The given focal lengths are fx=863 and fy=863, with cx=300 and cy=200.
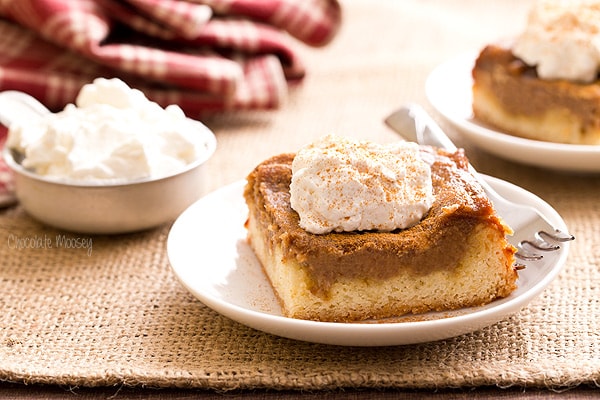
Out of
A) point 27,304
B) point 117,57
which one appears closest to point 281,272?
point 27,304

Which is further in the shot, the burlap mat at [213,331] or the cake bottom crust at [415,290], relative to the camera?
the cake bottom crust at [415,290]

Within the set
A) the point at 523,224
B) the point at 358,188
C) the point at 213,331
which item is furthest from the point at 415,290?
the point at 213,331

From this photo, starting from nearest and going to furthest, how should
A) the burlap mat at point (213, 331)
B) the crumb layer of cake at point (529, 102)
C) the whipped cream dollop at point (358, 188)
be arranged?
the burlap mat at point (213, 331) < the whipped cream dollop at point (358, 188) < the crumb layer of cake at point (529, 102)

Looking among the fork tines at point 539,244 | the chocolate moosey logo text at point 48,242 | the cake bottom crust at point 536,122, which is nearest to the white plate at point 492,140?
the cake bottom crust at point 536,122

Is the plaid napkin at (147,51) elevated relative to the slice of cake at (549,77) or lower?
lower

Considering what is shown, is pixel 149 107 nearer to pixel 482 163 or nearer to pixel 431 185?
pixel 431 185

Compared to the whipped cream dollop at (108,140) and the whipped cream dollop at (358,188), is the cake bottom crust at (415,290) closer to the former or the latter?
the whipped cream dollop at (358,188)

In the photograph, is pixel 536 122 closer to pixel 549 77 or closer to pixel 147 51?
pixel 549 77

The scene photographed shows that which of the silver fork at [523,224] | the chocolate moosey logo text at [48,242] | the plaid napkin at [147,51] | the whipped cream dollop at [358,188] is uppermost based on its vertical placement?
the whipped cream dollop at [358,188]
